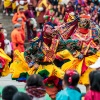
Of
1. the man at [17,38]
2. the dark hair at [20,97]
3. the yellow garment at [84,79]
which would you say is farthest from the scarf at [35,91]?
the man at [17,38]

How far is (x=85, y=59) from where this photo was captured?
11.0m

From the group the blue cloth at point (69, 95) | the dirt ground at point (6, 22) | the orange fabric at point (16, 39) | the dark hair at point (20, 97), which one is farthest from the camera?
the dirt ground at point (6, 22)

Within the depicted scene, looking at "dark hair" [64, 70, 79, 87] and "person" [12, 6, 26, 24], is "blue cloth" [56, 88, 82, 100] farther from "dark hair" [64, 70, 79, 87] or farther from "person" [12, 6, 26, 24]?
"person" [12, 6, 26, 24]

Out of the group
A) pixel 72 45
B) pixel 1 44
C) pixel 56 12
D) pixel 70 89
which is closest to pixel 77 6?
pixel 56 12

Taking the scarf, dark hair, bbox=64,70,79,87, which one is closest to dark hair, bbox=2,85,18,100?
the scarf

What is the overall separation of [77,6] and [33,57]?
12450 mm

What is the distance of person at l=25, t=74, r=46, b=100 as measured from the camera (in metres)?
7.96

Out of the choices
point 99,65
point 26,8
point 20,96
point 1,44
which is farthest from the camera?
point 26,8

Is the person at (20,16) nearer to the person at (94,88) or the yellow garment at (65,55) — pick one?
the yellow garment at (65,55)

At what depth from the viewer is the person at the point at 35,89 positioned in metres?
7.96

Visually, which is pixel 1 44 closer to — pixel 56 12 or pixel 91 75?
pixel 56 12

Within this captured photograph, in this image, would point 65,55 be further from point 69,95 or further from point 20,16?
point 20,16

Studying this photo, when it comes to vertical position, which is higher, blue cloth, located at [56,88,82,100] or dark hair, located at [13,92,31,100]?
dark hair, located at [13,92,31,100]

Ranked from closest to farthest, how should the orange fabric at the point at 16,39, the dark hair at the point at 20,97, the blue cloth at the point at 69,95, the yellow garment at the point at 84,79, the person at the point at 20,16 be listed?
the dark hair at the point at 20,97 < the blue cloth at the point at 69,95 < the yellow garment at the point at 84,79 < the orange fabric at the point at 16,39 < the person at the point at 20,16
